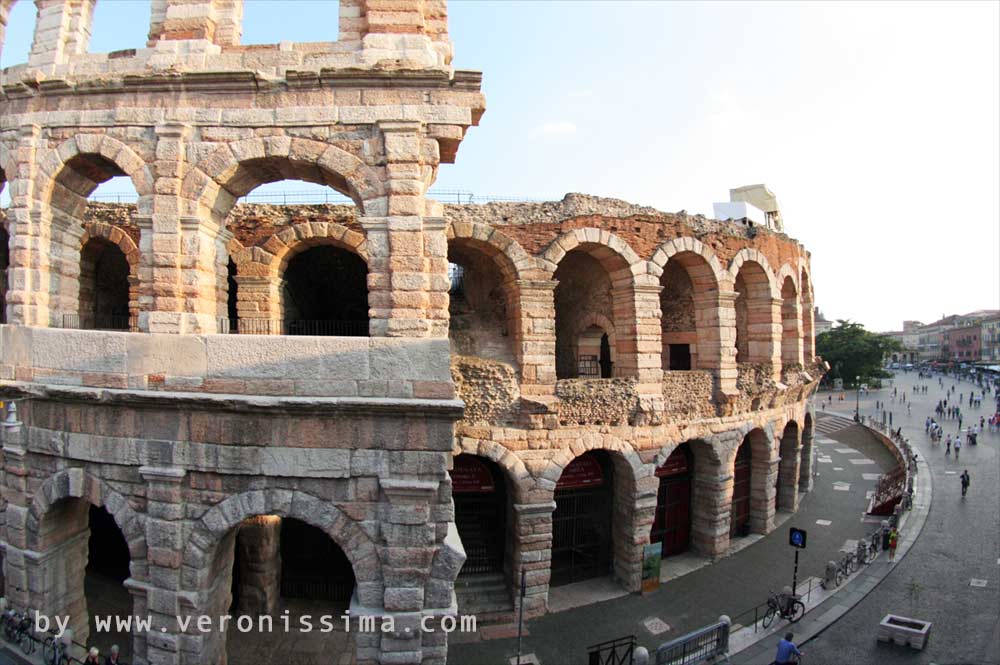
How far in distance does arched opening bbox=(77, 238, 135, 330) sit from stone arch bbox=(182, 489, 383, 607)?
987 cm

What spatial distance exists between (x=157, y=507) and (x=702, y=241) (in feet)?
41.5

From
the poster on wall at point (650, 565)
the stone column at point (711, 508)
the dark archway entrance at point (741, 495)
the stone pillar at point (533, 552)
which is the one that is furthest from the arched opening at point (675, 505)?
the stone pillar at point (533, 552)

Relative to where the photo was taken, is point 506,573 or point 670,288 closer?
point 506,573

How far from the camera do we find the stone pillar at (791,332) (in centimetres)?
1688

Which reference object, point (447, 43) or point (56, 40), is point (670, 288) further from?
point (56, 40)

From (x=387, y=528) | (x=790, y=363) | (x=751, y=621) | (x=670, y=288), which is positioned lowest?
(x=751, y=621)

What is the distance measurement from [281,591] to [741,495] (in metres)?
13.1

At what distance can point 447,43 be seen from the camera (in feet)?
24.9

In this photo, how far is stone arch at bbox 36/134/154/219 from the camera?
23.3 feet

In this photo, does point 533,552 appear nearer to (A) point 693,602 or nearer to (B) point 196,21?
(A) point 693,602

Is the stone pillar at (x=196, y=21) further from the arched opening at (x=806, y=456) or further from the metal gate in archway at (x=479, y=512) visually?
the arched opening at (x=806, y=456)

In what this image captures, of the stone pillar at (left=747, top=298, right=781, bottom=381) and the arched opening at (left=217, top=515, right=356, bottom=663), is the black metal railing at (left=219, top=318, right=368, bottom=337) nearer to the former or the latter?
the arched opening at (left=217, top=515, right=356, bottom=663)

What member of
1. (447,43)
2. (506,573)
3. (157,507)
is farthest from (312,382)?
(506,573)

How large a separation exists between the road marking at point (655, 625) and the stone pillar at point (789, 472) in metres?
8.89
